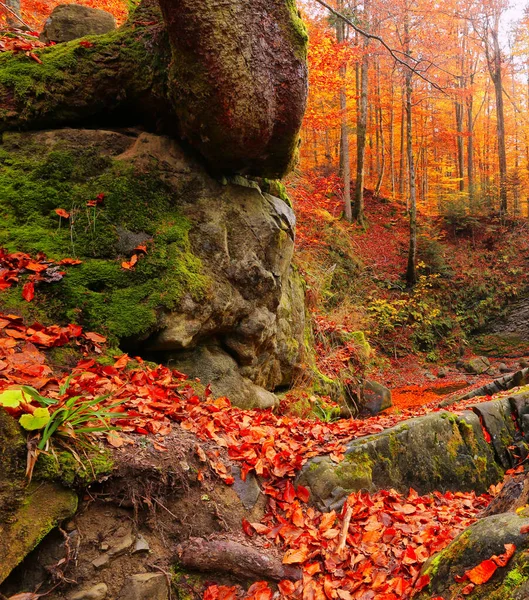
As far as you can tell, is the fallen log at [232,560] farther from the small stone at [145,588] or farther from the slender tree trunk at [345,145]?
the slender tree trunk at [345,145]

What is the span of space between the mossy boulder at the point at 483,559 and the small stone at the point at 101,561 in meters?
1.67

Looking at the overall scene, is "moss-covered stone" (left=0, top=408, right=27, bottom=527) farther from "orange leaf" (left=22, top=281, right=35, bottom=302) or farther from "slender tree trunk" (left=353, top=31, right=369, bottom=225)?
"slender tree trunk" (left=353, top=31, right=369, bottom=225)

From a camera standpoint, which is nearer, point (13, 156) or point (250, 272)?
point (13, 156)

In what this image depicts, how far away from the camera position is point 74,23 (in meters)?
5.46

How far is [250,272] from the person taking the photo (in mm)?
5086

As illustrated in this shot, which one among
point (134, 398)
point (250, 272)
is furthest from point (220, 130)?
point (134, 398)

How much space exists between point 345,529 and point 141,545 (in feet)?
4.43

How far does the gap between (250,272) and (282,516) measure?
2.97 metres

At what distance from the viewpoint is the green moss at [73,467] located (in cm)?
192

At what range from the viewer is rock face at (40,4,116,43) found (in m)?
5.41

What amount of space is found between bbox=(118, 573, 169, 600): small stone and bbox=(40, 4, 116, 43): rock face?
20.8 ft

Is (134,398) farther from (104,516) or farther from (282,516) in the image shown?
(282,516)

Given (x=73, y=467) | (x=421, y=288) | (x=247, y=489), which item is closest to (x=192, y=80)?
(x=73, y=467)

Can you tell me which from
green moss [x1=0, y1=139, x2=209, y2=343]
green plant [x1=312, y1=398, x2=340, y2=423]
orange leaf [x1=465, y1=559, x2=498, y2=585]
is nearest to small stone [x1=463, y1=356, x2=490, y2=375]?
green plant [x1=312, y1=398, x2=340, y2=423]
